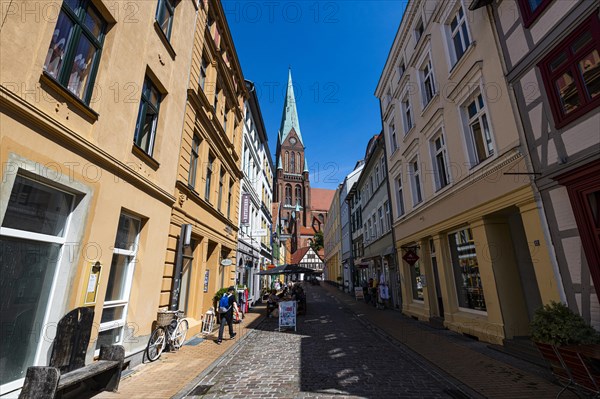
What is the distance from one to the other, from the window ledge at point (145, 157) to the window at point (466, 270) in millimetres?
9677

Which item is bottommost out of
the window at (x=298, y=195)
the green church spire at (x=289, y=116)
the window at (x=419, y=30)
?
the window at (x=419, y=30)

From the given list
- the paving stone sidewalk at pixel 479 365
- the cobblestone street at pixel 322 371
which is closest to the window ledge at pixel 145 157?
the cobblestone street at pixel 322 371

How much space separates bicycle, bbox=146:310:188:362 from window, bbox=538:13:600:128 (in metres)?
10.0

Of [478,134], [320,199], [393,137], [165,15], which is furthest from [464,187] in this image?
[320,199]

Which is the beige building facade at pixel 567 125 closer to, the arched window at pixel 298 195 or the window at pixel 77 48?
the window at pixel 77 48

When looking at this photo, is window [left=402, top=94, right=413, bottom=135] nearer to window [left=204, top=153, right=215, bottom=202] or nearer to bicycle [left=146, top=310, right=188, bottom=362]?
window [left=204, top=153, right=215, bottom=202]

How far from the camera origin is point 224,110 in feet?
46.5

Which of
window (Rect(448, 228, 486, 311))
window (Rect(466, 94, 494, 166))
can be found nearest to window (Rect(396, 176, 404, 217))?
window (Rect(448, 228, 486, 311))

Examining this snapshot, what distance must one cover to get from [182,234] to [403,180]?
1081 cm

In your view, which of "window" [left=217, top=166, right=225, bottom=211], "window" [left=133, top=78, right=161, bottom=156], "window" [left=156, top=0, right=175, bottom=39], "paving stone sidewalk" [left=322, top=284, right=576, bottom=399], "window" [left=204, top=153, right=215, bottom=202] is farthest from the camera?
"window" [left=217, top=166, right=225, bottom=211]

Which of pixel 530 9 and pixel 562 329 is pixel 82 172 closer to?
pixel 562 329

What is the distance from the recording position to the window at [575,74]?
5.26 metres

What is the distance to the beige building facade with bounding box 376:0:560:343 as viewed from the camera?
741 cm

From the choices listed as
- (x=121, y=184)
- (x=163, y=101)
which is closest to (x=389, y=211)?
(x=163, y=101)
